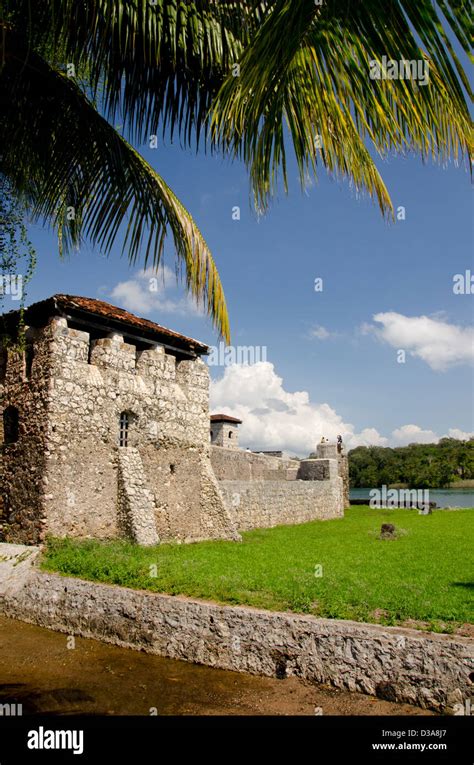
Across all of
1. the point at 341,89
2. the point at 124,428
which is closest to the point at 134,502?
the point at 124,428

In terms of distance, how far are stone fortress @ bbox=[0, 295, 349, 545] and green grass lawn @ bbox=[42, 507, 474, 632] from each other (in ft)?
3.15

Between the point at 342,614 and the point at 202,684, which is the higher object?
the point at 342,614

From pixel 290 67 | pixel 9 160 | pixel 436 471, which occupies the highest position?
pixel 9 160

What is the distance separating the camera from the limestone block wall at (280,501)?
18562 mm

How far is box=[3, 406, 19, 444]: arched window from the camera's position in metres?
13.2

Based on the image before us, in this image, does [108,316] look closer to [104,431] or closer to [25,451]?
[104,431]

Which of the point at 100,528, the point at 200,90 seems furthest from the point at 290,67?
the point at 100,528

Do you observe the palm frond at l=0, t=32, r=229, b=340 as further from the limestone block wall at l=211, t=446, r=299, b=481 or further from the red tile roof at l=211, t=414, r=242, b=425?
the red tile roof at l=211, t=414, r=242, b=425

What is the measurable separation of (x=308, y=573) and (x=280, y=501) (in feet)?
40.8

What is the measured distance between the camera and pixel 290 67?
10.8 feet

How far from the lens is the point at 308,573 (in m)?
9.26

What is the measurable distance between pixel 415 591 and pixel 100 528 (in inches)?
311
